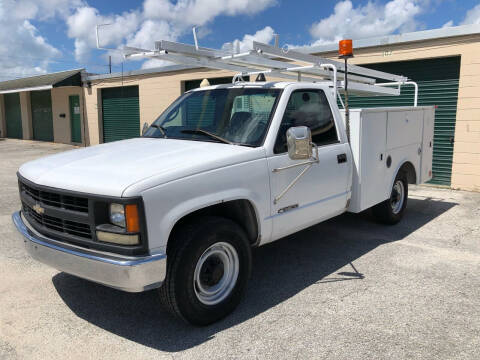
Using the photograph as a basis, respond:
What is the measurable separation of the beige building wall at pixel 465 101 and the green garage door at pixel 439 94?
0.86 feet

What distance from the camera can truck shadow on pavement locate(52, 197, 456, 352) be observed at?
3496mm

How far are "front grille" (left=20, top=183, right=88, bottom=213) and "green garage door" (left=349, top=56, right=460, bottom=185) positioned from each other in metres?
8.62

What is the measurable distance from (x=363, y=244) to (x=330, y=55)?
22.1 ft

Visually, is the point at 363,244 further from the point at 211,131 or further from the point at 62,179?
the point at 62,179

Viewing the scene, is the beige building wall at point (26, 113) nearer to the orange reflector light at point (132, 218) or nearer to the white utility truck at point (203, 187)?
the white utility truck at point (203, 187)

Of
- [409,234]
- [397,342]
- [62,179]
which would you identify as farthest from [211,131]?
[409,234]

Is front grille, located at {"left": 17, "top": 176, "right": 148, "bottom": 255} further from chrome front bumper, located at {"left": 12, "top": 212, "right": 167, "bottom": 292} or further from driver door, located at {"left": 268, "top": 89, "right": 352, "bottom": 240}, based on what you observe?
driver door, located at {"left": 268, "top": 89, "right": 352, "bottom": 240}

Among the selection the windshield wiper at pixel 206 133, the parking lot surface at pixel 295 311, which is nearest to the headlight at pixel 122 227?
the parking lot surface at pixel 295 311

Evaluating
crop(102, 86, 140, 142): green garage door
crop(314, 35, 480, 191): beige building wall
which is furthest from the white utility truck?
crop(102, 86, 140, 142): green garage door

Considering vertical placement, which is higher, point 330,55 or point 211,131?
point 330,55

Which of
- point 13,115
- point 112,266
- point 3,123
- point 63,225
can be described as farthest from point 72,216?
point 3,123

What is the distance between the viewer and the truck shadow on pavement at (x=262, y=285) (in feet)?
11.5

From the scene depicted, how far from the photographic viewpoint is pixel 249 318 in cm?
368

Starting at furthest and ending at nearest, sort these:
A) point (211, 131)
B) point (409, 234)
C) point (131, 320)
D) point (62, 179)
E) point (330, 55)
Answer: point (330, 55)
point (409, 234)
point (211, 131)
point (131, 320)
point (62, 179)
